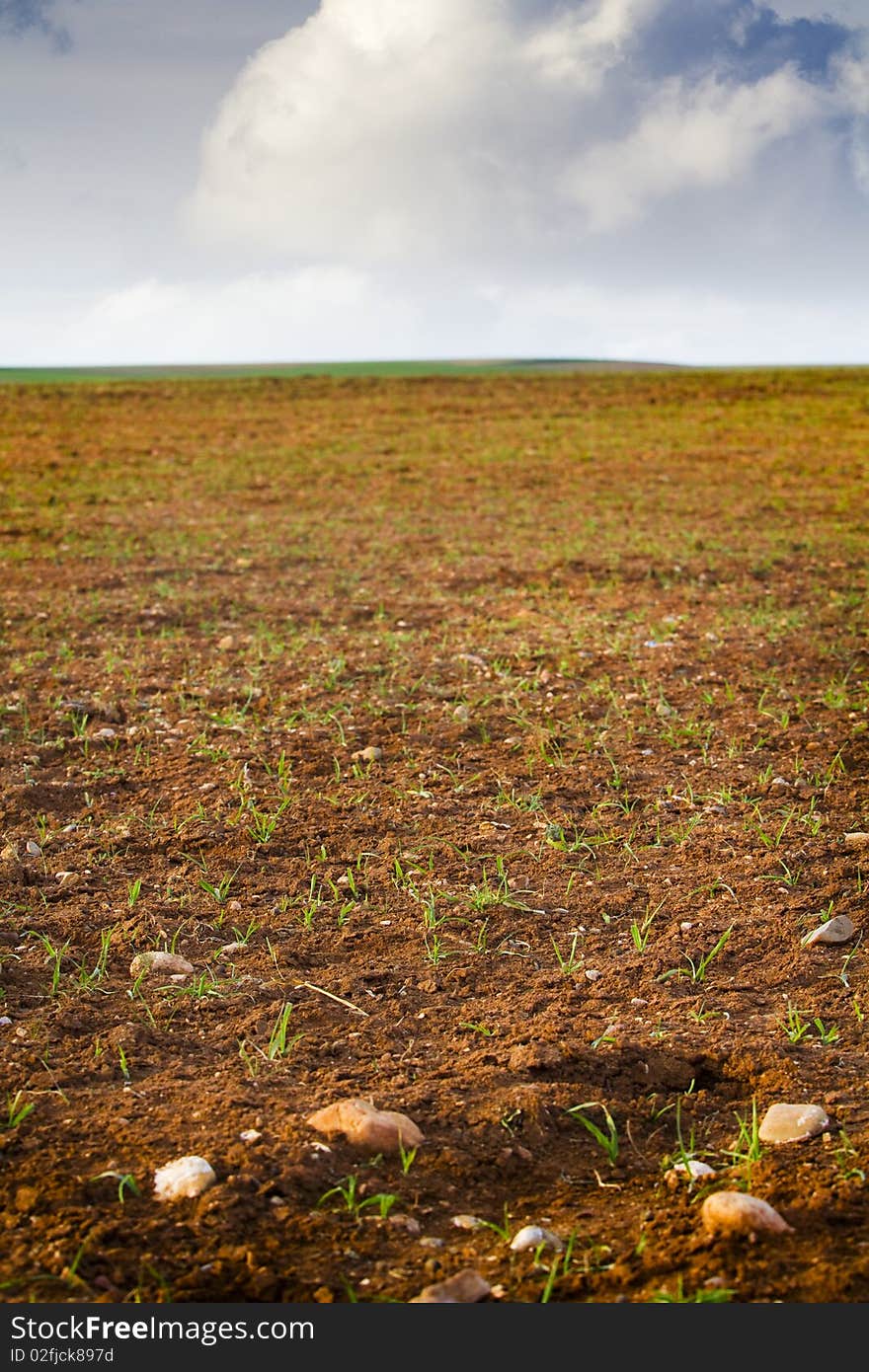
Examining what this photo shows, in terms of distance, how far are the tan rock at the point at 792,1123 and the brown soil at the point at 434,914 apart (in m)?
0.04

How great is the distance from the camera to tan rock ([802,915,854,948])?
2.94 m

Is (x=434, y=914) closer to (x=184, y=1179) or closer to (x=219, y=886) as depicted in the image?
(x=219, y=886)

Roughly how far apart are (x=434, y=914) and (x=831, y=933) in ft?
3.56

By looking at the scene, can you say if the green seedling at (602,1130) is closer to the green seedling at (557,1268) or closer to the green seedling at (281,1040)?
the green seedling at (557,1268)

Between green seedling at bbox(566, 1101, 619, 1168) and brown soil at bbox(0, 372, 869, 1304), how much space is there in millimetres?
16

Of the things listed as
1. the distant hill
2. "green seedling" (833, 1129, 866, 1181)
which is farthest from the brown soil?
the distant hill

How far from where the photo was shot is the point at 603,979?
110 inches

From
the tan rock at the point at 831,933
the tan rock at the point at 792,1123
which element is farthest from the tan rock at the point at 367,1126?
the tan rock at the point at 831,933

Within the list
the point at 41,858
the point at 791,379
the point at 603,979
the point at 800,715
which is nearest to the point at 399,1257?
the point at 603,979

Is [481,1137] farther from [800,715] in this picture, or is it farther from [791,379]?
[791,379]

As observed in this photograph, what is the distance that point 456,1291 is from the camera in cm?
175

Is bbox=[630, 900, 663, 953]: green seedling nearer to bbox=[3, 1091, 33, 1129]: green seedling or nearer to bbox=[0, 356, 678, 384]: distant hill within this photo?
bbox=[3, 1091, 33, 1129]: green seedling

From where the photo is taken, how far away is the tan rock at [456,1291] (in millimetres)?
1736

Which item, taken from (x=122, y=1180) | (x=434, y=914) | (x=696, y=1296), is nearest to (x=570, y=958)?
(x=434, y=914)
